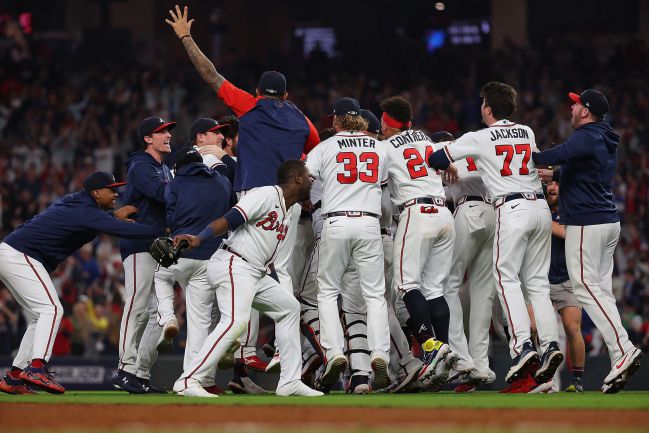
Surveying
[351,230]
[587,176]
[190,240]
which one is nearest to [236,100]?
[351,230]

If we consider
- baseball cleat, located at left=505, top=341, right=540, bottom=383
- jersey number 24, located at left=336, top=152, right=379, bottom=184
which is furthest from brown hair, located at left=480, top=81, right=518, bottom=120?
baseball cleat, located at left=505, top=341, right=540, bottom=383

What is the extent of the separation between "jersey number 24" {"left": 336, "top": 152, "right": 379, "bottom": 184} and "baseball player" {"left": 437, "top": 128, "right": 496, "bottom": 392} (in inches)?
43.3

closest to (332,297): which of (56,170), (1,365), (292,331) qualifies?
(292,331)

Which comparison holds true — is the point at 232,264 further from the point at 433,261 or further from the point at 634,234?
the point at 634,234

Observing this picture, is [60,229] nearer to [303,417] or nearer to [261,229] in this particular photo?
[261,229]

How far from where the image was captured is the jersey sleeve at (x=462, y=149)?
10258 mm

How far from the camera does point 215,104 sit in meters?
26.2

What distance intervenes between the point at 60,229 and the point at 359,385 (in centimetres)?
315

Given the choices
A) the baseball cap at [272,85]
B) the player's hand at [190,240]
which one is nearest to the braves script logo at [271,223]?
the player's hand at [190,240]

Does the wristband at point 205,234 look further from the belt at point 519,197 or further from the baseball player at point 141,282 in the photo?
the belt at point 519,197

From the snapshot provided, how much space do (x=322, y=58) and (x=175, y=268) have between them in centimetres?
1785

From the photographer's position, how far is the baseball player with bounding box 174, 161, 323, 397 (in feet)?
29.9

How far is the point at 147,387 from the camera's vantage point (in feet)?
35.7

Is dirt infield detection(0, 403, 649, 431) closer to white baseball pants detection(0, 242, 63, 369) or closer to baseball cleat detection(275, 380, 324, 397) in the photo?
baseball cleat detection(275, 380, 324, 397)
